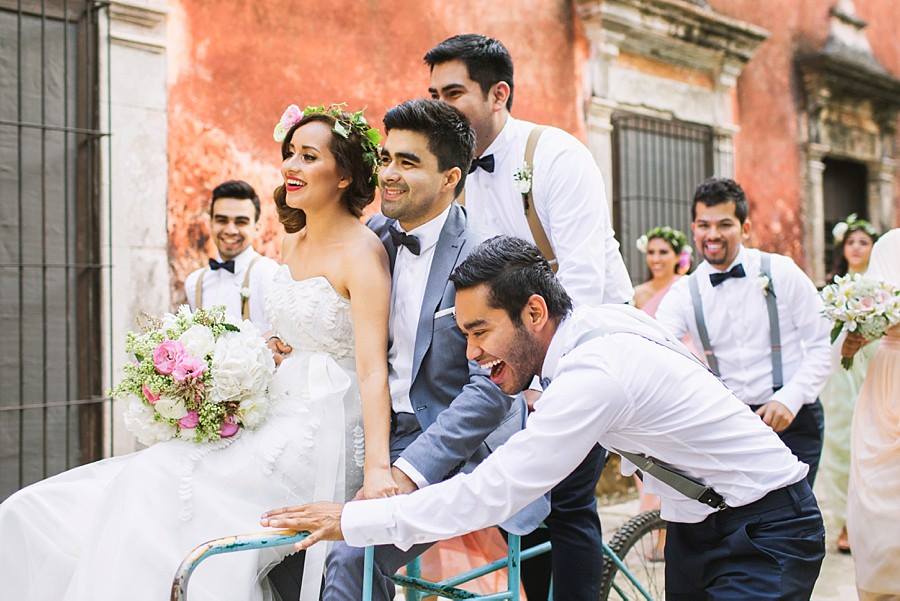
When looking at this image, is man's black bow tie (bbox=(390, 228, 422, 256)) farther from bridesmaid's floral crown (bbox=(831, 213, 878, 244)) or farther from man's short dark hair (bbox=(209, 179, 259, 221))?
bridesmaid's floral crown (bbox=(831, 213, 878, 244))

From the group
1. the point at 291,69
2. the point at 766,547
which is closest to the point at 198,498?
the point at 766,547

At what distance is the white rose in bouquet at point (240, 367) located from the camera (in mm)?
2828

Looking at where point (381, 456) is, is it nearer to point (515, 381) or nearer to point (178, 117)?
point (515, 381)

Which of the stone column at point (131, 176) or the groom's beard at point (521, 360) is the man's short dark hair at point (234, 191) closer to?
the stone column at point (131, 176)

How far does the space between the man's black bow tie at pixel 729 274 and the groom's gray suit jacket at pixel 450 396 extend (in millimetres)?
2404

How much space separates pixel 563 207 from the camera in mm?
3594

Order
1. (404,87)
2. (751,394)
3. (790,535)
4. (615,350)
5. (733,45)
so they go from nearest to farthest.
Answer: (615,350) → (790,535) → (751,394) → (404,87) → (733,45)

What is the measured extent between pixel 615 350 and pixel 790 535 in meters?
0.72

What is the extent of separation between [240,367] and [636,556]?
87.6 inches

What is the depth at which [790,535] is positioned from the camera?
8.49ft

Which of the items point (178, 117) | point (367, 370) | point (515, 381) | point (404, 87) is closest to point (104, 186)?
point (178, 117)

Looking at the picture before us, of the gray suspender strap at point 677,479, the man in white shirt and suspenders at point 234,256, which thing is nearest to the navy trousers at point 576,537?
the gray suspender strap at point 677,479

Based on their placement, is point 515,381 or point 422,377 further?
point 422,377

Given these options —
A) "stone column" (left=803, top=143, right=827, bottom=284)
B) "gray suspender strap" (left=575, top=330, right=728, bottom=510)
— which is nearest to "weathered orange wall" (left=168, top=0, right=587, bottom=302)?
"gray suspender strap" (left=575, top=330, right=728, bottom=510)
